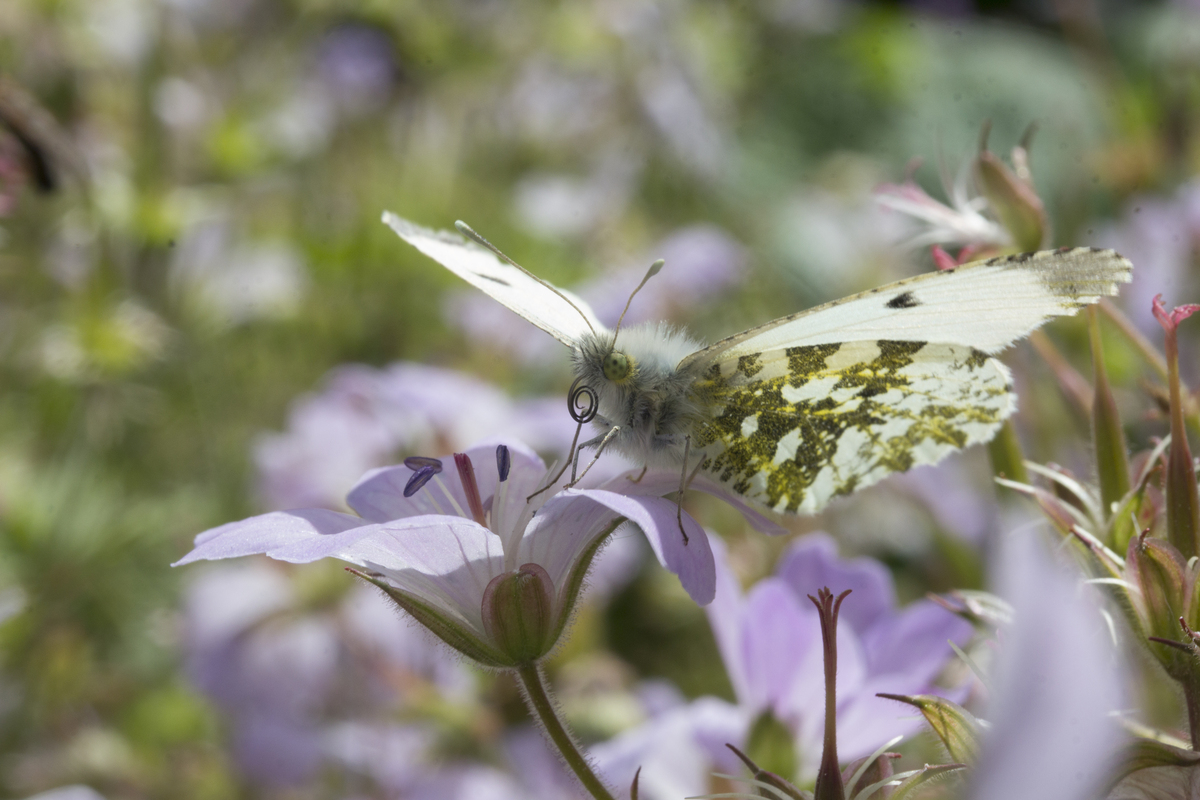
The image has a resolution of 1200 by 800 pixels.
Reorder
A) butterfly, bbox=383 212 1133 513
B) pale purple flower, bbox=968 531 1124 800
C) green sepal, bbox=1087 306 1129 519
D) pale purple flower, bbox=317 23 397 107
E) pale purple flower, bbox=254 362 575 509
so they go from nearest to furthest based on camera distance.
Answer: pale purple flower, bbox=968 531 1124 800 < green sepal, bbox=1087 306 1129 519 < butterfly, bbox=383 212 1133 513 < pale purple flower, bbox=254 362 575 509 < pale purple flower, bbox=317 23 397 107

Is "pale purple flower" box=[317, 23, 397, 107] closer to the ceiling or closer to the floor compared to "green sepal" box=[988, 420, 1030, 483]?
closer to the floor

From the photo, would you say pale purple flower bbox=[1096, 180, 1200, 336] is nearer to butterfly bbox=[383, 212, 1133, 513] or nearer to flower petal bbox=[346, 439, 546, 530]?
butterfly bbox=[383, 212, 1133, 513]

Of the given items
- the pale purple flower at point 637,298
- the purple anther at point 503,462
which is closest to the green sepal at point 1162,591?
the purple anther at point 503,462

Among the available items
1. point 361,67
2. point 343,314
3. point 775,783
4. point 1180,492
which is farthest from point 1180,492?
point 361,67

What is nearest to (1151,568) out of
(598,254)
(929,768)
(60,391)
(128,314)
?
(929,768)

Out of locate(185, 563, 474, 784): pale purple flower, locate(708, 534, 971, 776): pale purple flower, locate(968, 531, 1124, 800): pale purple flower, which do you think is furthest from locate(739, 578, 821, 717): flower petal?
locate(185, 563, 474, 784): pale purple flower

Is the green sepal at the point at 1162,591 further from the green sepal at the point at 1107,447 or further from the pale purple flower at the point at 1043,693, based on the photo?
the pale purple flower at the point at 1043,693

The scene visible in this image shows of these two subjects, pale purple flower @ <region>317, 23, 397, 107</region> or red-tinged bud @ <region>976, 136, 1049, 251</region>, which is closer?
red-tinged bud @ <region>976, 136, 1049, 251</region>

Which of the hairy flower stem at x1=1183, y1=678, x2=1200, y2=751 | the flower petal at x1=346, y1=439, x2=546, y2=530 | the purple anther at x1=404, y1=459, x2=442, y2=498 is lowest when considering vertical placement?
the flower petal at x1=346, y1=439, x2=546, y2=530
